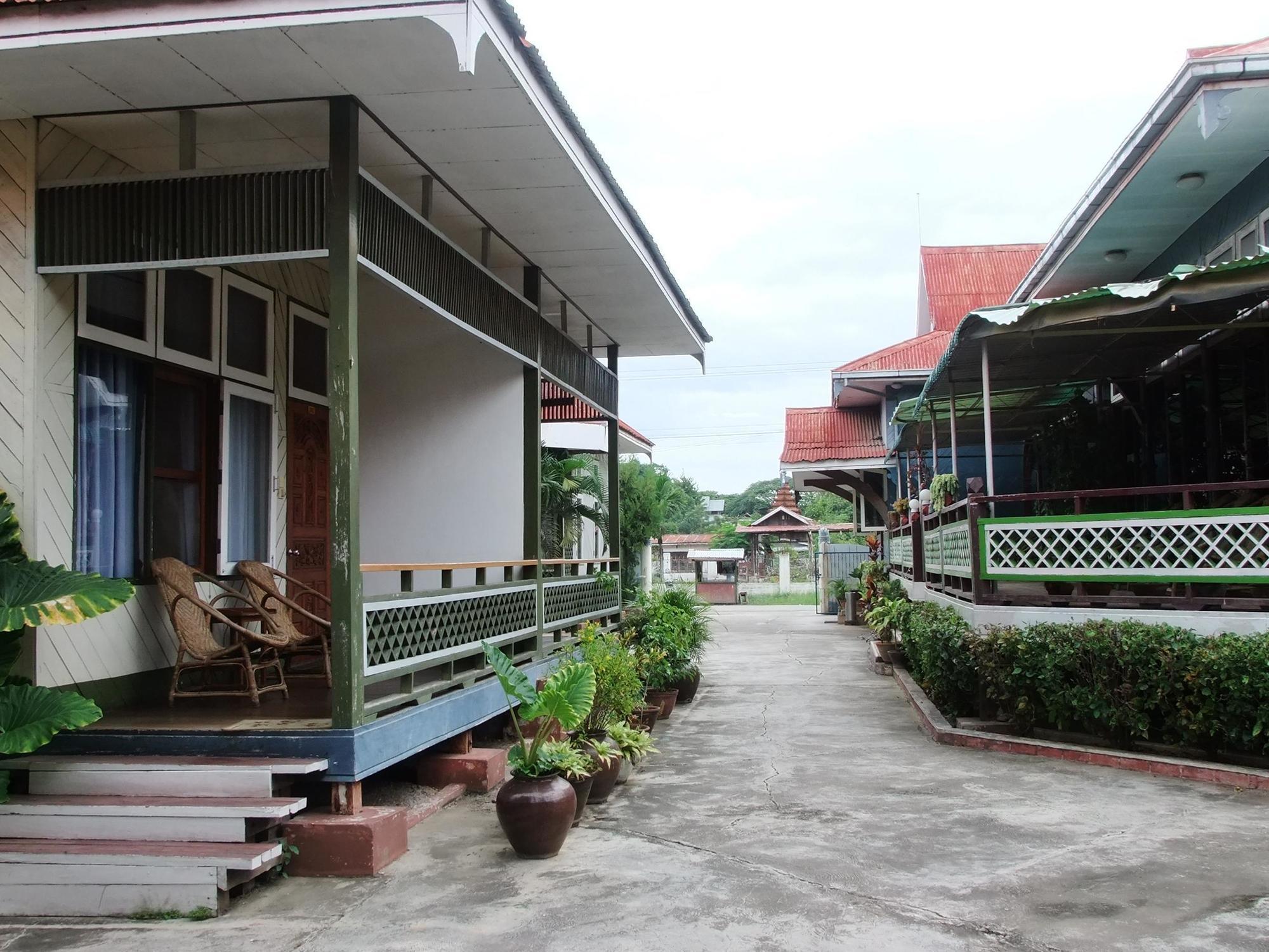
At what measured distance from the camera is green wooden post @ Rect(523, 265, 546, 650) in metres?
9.09

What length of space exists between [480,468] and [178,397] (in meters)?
3.30

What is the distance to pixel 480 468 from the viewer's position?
10.3 meters

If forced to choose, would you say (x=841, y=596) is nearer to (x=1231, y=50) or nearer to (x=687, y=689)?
(x=687, y=689)

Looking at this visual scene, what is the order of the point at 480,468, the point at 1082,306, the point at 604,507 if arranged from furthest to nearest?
A: the point at 604,507 < the point at 480,468 < the point at 1082,306

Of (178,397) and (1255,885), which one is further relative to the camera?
(178,397)

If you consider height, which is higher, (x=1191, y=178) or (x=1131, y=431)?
(x=1191, y=178)

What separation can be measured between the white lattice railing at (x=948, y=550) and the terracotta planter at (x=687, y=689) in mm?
2981

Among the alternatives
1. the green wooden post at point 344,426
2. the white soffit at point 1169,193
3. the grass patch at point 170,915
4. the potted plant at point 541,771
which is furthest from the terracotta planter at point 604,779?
the white soffit at point 1169,193

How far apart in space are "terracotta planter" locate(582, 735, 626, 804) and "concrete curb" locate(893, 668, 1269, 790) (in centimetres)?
330

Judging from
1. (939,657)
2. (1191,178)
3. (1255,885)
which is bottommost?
(1255,885)

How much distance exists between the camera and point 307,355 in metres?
9.21

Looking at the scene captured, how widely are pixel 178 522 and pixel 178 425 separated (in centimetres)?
67

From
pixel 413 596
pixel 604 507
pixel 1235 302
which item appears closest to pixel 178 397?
pixel 413 596

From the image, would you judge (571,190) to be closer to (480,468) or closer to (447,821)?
(480,468)
